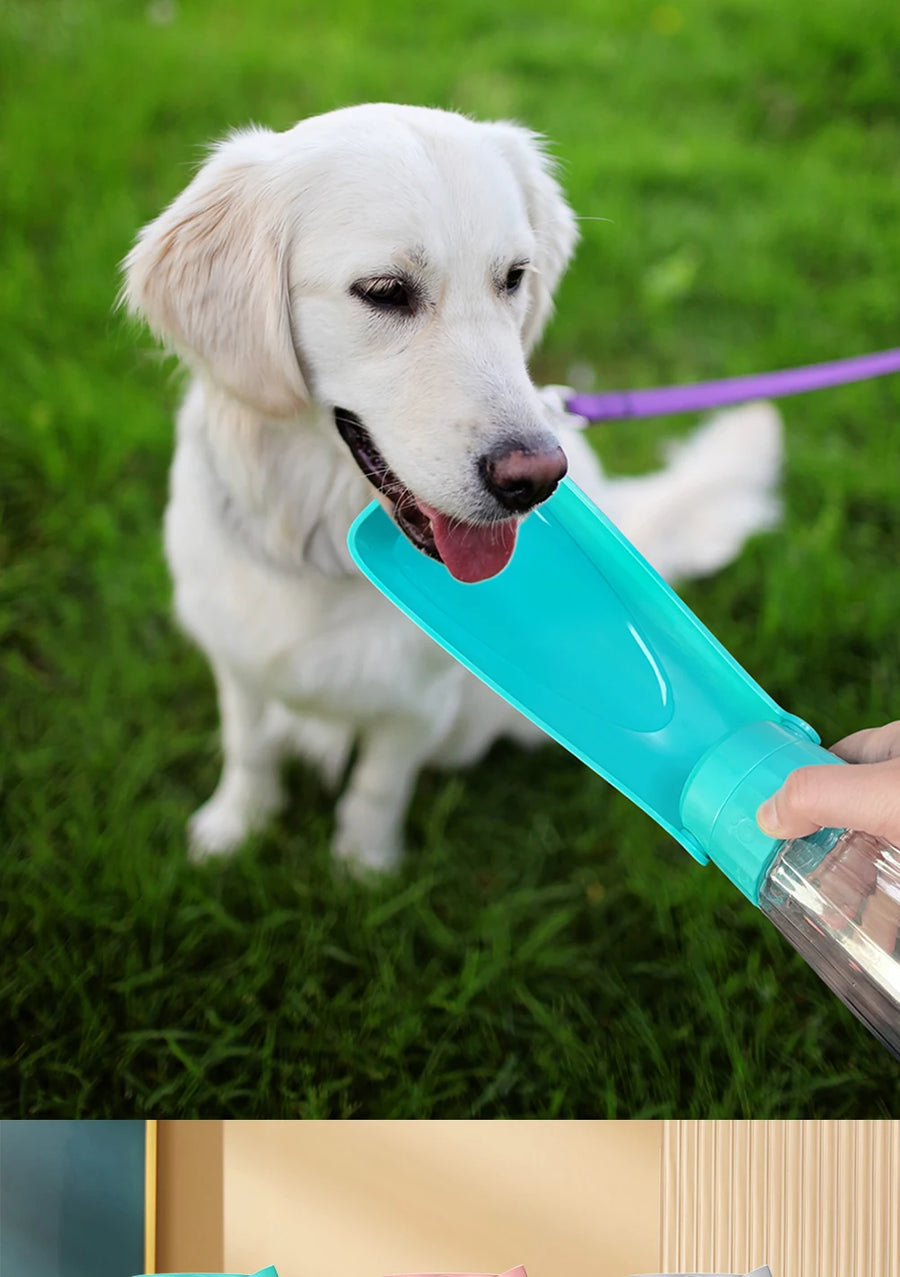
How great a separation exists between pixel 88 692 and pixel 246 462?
64cm

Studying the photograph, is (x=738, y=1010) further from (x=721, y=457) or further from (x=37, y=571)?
(x=37, y=571)

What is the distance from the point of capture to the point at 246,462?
104 centimetres

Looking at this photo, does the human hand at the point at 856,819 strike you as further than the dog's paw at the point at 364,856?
No

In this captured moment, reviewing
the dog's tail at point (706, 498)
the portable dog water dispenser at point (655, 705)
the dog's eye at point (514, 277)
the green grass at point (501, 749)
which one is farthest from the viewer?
the dog's tail at point (706, 498)

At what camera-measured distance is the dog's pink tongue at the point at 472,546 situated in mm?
933

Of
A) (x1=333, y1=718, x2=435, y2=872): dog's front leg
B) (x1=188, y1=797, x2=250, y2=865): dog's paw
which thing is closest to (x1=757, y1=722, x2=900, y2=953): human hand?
(x1=333, y1=718, x2=435, y2=872): dog's front leg

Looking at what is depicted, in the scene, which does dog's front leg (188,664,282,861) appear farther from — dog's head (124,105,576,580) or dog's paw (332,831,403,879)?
dog's head (124,105,576,580)

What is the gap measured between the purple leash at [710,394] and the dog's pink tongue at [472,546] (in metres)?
0.36

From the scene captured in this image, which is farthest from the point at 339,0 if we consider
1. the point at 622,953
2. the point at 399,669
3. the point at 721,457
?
the point at 622,953

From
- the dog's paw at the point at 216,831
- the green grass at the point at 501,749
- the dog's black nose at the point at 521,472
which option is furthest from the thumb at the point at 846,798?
the dog's paw at the point at 216,831

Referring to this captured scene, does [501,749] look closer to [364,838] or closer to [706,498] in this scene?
[364,838]

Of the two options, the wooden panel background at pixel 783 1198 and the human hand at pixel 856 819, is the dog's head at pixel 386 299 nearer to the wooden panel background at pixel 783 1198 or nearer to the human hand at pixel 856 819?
the human hand at pixel 856 819

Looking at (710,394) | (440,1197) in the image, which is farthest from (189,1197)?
(710,394)

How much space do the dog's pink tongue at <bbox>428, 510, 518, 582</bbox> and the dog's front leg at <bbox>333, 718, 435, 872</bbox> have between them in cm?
33
